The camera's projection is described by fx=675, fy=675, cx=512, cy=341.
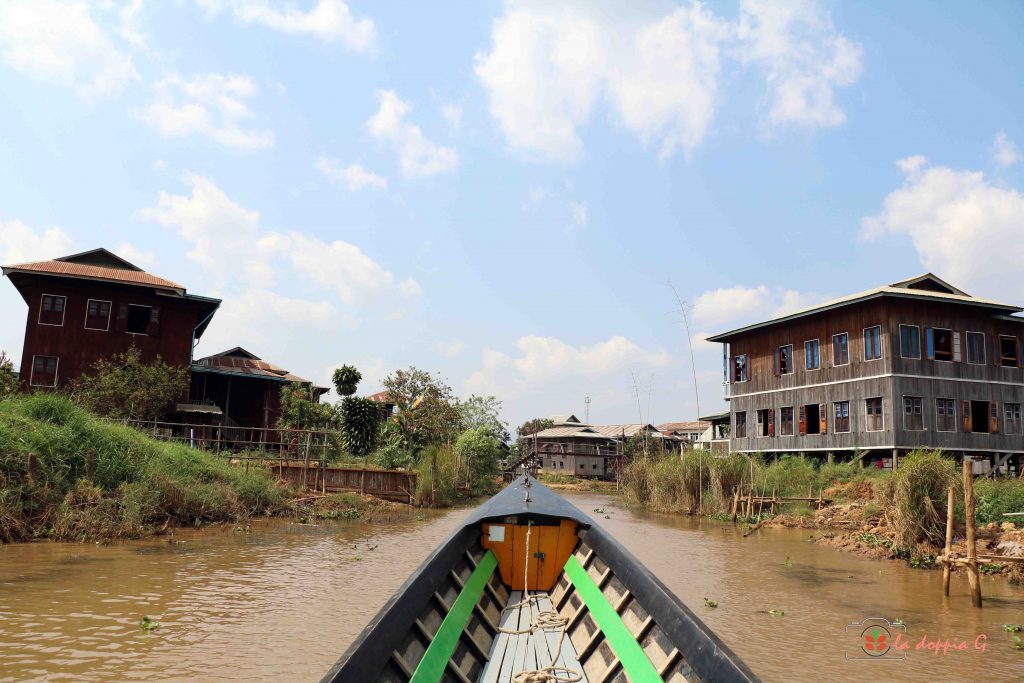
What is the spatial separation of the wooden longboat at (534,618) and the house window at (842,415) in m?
24.1

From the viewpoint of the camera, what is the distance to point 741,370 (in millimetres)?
35031

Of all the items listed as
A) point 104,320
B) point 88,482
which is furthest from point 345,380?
point 88,482

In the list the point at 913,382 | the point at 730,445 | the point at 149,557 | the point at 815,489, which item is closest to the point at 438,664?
the point at 149,557

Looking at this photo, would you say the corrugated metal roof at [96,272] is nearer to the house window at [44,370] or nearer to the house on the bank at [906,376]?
the house window at [44,370]

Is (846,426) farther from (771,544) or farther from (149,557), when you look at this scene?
(149,557)

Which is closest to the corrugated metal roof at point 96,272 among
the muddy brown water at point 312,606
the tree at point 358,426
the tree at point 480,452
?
the tree at point 358,426

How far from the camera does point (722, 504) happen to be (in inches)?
1040

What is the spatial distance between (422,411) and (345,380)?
5.04m

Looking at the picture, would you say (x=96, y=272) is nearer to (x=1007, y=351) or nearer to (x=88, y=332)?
(x=88, y=332)

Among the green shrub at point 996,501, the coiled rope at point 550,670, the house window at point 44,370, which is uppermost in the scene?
the house window at point 44,370

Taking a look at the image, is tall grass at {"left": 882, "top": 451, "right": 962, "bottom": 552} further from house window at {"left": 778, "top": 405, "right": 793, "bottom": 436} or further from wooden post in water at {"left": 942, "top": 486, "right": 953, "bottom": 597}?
house window at {"left": 778, "top": 405, "right": 793, "bottom": 436}

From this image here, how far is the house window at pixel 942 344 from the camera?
1085 inches

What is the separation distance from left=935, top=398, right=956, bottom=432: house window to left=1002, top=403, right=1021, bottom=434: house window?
2.76 meters

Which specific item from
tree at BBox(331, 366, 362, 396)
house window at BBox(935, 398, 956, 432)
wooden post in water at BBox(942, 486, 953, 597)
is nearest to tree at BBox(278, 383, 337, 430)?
tree at BBox(331, 366, 362, 396)
